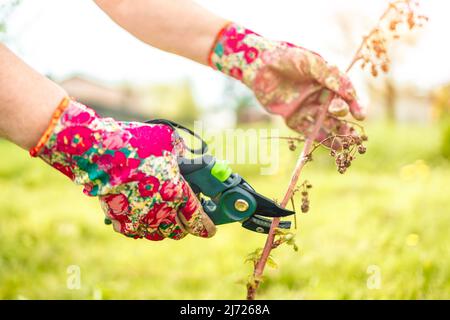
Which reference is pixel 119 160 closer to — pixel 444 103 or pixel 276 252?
pixel 276 252

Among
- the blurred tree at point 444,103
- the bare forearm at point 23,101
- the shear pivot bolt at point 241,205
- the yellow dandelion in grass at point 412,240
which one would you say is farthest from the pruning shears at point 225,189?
the blurred tree at point 444,103

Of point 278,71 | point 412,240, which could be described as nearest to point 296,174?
point 278,71

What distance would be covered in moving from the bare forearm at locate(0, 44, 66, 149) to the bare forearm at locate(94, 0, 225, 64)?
469 millimetres

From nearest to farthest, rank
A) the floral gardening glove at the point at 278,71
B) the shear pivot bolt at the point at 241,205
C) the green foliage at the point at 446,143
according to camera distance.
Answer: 1. the shear pivot bolt at the point at 241,205
2. the floral gardening glove at the point at 278,71
3. the green foliage at the point at 446,143

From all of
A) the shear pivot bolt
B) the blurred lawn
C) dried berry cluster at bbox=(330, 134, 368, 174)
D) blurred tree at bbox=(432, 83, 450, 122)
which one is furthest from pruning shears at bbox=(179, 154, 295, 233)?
blurred tree at bbox=(432, 83, 450, 122)

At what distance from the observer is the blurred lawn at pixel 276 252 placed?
121 inches

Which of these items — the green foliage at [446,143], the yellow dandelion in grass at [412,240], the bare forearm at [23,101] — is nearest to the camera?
the bare forearm at [23,101]

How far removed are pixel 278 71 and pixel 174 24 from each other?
36cm

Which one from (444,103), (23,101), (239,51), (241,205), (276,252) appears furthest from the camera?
(444,103)

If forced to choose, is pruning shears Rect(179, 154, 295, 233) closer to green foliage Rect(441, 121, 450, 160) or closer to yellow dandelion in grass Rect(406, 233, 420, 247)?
yellow dandelion in grass Rect(406, 233, 420, 247)

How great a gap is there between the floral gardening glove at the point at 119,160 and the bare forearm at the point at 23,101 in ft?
0.10

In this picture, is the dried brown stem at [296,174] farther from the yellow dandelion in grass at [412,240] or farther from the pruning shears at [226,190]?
the yellow dandelion in grass at [412,240]

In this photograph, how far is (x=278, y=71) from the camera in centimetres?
179

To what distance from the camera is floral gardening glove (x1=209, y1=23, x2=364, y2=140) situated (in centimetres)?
175
